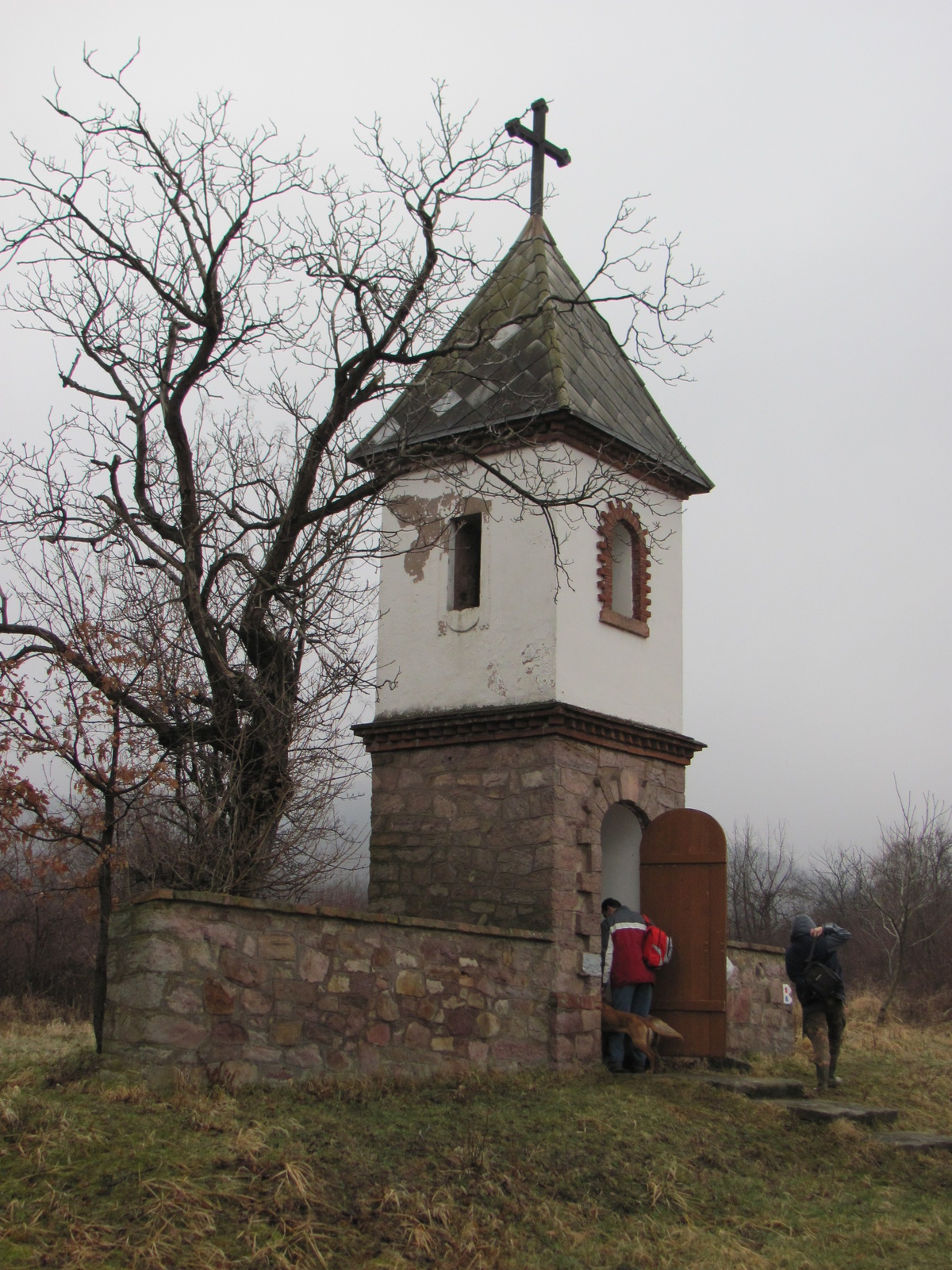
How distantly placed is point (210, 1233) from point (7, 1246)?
2.88 ft

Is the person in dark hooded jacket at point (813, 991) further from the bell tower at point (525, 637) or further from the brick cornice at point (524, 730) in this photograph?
the brick cornice at point (524, 730)

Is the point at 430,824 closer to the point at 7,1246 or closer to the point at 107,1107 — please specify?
the point at 107,1107

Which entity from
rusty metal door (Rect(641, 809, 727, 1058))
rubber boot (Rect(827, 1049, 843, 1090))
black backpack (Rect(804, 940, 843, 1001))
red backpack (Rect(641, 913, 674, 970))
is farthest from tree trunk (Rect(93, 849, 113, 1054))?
rubber boot (Rect(827, 1049, 843, 1090))

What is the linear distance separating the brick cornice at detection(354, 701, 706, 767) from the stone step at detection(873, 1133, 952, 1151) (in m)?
4.13

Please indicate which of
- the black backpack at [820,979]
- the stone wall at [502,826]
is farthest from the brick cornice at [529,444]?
the black backpack at [820,979]

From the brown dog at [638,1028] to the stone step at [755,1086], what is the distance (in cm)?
44

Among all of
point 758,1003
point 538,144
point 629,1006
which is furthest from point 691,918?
point 538,144

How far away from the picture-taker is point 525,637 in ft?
39.9

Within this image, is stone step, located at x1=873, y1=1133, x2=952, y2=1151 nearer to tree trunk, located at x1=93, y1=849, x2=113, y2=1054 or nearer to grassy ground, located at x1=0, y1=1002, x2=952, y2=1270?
grassy ground, located at x1=0, y1=1002, x2=952, y2=1270

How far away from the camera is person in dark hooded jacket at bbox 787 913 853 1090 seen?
11422mm

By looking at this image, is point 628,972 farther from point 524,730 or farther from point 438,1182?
point 438,1182

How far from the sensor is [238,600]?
10.8m

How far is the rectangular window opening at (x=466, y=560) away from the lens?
13078 millimetres

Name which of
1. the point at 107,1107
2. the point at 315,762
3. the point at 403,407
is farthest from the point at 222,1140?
the point at 403,407
